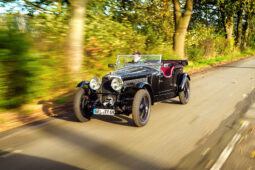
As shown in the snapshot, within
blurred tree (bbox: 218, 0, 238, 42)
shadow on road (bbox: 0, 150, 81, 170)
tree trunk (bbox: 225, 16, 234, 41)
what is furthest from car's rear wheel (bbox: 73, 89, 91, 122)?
tree trunk (bbox: 225, 16, 234, 41)

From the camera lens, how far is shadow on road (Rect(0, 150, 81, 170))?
306 centimetres

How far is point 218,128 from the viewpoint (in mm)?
4441

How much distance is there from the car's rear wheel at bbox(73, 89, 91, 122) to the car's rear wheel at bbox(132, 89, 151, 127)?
1068 mm

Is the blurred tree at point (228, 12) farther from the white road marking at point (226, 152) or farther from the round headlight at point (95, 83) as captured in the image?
the white road marking at point (226, 152)

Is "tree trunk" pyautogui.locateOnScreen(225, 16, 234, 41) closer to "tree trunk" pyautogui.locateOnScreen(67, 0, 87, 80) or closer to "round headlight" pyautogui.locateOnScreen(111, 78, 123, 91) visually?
"tree trunk" pyautogui.locateOnScreen(67, 0, 87, 80)

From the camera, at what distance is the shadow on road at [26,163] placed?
10.0ft

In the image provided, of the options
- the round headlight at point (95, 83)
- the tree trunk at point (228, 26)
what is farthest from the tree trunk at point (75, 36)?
the tree trunk at point (228, 26)

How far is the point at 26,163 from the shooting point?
318 centimetres

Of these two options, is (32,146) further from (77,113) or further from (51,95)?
(51,95)

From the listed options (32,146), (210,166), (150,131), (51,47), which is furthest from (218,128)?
(51,47)

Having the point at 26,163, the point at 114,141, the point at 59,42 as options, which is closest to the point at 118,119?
the point at 114,141

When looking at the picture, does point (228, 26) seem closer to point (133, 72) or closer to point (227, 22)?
point (227, 22)

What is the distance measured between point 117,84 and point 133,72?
0.71 m

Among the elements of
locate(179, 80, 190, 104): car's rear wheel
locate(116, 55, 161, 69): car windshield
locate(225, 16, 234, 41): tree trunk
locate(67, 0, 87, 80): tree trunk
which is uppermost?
locate(225, 16, 234, 41): tree trunk
